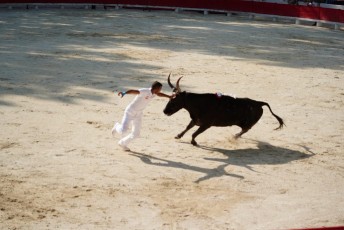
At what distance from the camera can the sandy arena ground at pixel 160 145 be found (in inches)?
261

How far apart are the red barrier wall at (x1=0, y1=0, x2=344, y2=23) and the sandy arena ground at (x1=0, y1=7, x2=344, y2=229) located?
32.3 feet

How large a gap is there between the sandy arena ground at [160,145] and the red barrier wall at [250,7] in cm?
984

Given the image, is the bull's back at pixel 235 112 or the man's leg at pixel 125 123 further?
the bull's back at pixel 235 112

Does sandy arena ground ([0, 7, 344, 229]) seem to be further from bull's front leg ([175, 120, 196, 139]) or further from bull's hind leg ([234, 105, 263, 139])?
bull's hind leg ([234, 105, 263, 139])

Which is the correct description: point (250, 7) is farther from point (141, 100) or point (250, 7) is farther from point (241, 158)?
point (141, 100)

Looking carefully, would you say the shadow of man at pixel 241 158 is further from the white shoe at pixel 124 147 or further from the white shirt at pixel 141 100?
the white shirt at pixel 141 100

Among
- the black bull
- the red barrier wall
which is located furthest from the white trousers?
the red barrier wall

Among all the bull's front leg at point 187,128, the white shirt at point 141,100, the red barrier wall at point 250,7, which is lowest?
the bull's front leg at point 187,128

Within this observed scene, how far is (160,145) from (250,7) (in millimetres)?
23634

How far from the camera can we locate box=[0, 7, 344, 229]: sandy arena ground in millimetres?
6621

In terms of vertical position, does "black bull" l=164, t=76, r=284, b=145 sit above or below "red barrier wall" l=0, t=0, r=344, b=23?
below

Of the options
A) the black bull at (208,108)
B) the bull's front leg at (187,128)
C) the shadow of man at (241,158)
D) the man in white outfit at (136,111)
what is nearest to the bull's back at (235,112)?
the black bull at (208,108)

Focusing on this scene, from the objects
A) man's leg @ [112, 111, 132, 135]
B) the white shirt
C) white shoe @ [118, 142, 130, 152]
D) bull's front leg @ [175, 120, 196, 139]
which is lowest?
white shoe @ [118, 142, 130, 152]

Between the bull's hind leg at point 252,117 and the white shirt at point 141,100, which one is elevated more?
the white shirt at point 141,100
